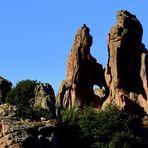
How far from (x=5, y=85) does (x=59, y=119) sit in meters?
30.4

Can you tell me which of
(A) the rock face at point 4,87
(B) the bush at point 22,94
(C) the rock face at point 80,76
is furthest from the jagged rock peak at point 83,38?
(A) the rock face at point 4,87

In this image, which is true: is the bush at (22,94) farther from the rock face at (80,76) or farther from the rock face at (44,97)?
the rock face at (80,76)

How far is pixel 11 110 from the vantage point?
108 metres

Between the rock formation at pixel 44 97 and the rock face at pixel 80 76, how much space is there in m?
2.55

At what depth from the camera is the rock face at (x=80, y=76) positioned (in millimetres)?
138625

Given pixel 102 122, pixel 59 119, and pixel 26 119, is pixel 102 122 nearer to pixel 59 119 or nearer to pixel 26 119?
pixel 59 119

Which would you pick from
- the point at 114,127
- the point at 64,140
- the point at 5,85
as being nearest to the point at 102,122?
the point at 114,127

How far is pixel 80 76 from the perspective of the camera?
13912cm

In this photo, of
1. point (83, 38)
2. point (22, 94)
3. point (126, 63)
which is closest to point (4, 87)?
point (22, 94)

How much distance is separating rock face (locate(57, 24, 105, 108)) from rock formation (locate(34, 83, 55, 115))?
2550mm

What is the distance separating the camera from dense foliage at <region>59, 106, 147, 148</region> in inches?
4569

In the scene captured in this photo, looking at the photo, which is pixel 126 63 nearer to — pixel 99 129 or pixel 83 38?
pixel 83 38

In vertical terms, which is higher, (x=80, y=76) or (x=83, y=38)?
(x=83, y=38)

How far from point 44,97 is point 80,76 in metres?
10.0
